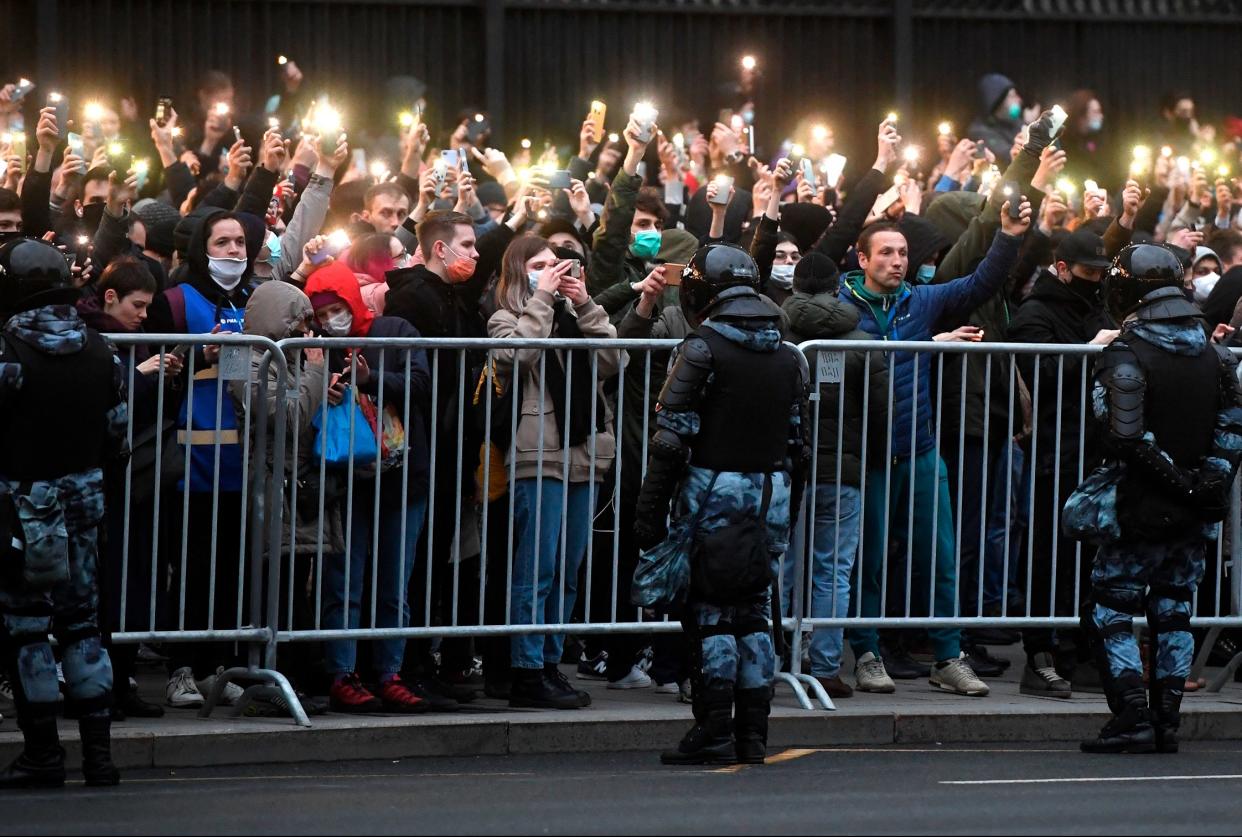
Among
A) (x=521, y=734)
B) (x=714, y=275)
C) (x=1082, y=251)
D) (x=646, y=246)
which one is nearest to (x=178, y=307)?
(x=521, y=734)

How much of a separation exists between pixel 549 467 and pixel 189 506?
5.08 ft

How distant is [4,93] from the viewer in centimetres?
1440

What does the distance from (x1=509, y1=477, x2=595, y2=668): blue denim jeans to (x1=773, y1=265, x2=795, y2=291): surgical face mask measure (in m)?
2.09

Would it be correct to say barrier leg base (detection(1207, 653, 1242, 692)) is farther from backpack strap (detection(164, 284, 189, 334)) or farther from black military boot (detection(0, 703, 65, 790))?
black military boot (detection(0, 703, 65, 790))

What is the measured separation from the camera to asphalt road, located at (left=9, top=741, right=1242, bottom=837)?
747 cm

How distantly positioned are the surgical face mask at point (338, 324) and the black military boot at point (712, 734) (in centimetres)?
242

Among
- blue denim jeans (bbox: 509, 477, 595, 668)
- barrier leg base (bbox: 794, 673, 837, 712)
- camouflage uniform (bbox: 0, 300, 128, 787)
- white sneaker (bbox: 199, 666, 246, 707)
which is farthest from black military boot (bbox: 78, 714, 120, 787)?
barrier leg base (bbox: 794, 673, 837, 712)

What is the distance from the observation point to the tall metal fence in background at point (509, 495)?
31.2 feet

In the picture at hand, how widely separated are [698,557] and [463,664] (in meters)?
1.93

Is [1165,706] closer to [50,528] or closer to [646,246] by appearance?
[646,246]

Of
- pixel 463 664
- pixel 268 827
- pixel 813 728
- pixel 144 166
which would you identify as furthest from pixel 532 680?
pixel 144 166

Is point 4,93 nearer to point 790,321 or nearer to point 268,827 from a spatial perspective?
point 790,321

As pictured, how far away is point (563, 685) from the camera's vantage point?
1010 cm

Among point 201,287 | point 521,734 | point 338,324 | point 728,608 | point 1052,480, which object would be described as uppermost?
point 201,287
